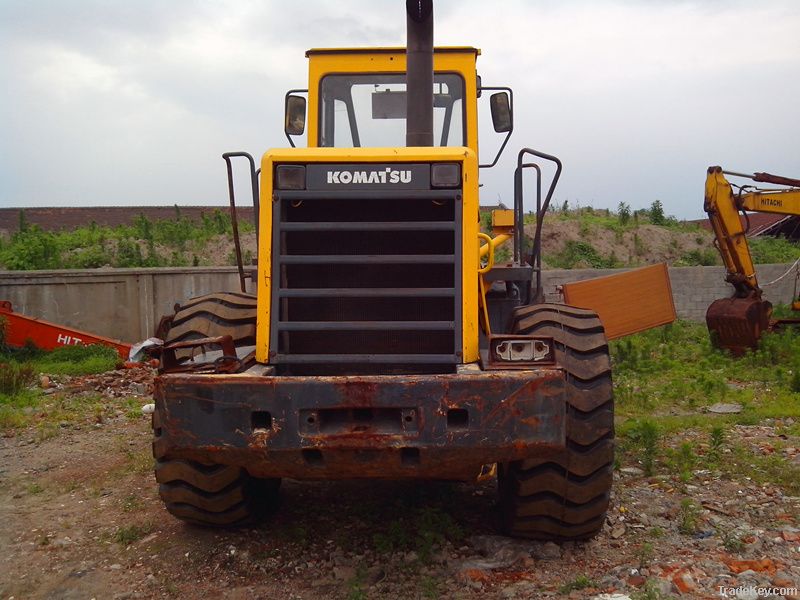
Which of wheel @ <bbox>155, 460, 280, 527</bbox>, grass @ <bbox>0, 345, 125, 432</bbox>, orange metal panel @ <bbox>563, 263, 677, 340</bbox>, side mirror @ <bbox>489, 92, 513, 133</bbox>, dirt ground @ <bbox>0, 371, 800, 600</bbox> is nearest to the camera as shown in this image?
dirt ground @ <bbox>0, 371, 800, 600</bbox>

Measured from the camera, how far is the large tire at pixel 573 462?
3.89 m

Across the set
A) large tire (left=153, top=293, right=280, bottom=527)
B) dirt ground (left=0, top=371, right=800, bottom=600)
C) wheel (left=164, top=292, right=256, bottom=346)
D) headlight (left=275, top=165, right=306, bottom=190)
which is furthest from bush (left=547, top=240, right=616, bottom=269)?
headlight (left=275, top=165, right=306, bottom=190)

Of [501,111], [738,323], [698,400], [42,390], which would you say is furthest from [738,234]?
[42,390]

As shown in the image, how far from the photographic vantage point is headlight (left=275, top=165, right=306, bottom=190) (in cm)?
404

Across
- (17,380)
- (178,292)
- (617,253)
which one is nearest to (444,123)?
(17,380)

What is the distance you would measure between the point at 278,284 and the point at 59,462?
3589 millimetres

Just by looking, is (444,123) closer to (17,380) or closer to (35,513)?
(35,513)

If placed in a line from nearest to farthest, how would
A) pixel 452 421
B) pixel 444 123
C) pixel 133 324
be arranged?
1. pixel 452 421
2. pixel 444 123
3. pixel 133 324

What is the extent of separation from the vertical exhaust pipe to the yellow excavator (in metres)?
8.70

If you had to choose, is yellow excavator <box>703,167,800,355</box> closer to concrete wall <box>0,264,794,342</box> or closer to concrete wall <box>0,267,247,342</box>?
concrete wall <box>0,264,794,342</box>

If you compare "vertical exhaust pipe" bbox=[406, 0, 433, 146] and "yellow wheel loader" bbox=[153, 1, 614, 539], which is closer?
"yellow wheel loader" bbox=[153, 1, 614, 539]

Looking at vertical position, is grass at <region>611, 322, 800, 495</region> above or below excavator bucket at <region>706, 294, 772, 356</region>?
below

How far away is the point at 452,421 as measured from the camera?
11.3ft

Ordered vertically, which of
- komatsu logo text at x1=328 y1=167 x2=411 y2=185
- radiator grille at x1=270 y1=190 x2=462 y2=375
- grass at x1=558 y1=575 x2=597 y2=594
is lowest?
grass at x1=558 y1=575 x2=597 y2=594
